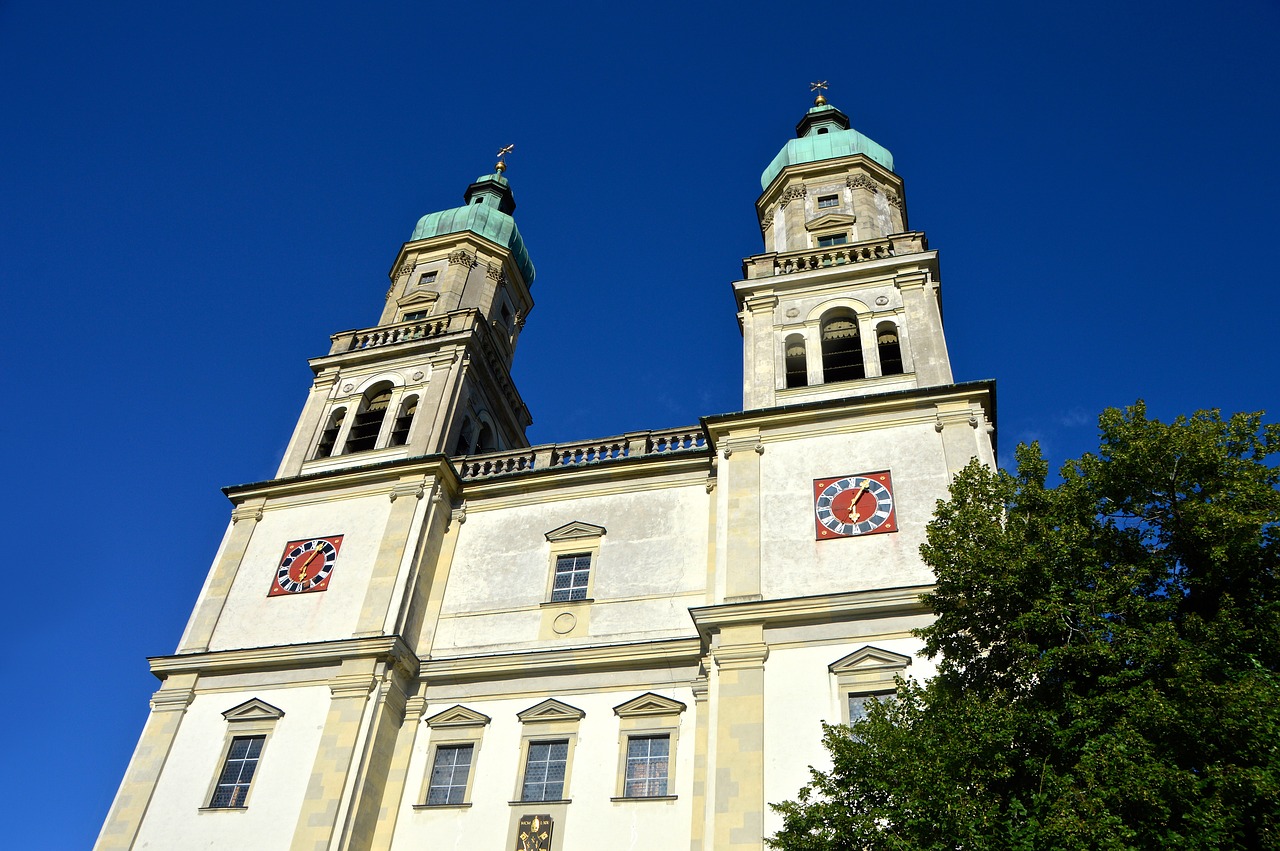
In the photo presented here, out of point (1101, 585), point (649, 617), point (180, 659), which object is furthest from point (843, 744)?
point (180, 659)

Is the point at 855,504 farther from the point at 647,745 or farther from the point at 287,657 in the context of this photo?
the point at 287,657

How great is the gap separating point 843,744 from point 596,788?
6.64 metres

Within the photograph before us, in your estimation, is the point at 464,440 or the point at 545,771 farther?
the point at 464,440

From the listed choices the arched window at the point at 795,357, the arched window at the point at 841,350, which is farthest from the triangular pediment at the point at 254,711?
the arched window at the point at 841,350

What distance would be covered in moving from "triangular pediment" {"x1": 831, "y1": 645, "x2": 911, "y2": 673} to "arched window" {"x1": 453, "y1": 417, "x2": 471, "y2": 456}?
41.2 ft

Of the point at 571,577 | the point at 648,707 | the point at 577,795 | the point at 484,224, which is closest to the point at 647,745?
the point at 648,707

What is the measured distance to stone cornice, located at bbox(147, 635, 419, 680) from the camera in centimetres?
1962

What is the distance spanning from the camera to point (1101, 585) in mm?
12344

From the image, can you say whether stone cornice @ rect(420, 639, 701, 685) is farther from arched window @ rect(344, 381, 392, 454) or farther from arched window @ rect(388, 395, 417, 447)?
arched window @ rect(344, 381, 392, 454)

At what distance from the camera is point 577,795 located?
58.2ft

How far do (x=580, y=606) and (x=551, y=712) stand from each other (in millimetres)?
2352

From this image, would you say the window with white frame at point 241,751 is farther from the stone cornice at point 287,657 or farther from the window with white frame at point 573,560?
the window with white frame at point 573,560

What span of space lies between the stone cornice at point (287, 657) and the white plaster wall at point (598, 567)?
4.79 ft

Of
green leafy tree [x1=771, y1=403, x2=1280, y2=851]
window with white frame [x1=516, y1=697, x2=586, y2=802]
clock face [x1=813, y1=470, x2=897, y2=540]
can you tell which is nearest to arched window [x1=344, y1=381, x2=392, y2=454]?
window with white frame [x1=516, y1=697, x2=586, y2=802]
